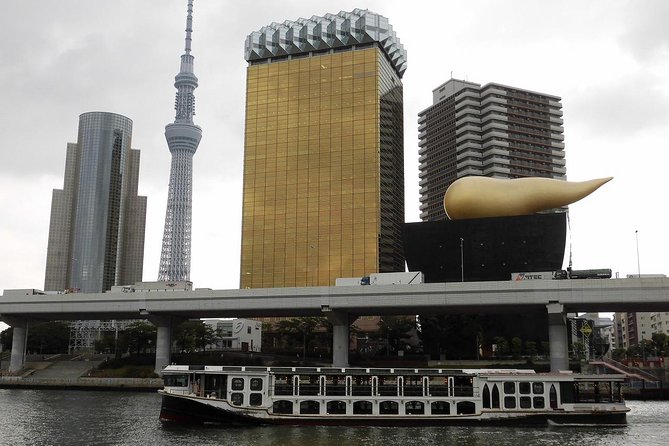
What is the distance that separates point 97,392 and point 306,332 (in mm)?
37765

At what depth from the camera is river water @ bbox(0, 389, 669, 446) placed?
4022cm

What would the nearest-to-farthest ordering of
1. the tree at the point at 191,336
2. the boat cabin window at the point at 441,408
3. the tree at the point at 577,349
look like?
the boat cabin window at the point at 441,408 < the tree at the point at 577,349 < the tree at the point at 191,336

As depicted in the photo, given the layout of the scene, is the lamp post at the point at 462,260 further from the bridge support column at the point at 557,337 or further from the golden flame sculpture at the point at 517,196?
the bridge support column at the point at 557,337

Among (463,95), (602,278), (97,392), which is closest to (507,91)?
(463,95)

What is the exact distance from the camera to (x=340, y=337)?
84250mm

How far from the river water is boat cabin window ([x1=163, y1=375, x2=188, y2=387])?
2.73 m

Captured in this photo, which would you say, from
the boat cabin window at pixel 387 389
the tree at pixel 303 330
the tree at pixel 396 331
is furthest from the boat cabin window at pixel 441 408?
the tree at pixel 303 330

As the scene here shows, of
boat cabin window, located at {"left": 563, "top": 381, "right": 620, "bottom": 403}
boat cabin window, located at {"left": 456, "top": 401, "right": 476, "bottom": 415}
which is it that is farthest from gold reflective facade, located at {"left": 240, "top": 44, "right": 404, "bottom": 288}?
boat cabin window, located at {"left": 456, "top": 401, "right": 476, "bottom": 415}

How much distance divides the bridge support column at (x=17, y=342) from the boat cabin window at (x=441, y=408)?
220ft

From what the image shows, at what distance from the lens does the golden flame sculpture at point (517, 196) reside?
8612cm

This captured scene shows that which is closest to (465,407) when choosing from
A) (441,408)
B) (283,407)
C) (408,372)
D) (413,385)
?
(441,408)

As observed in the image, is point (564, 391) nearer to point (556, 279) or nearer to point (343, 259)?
point (556, 279)

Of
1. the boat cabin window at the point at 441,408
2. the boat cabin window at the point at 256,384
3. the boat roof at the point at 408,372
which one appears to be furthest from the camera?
the boat cabin window at the point at 256,384

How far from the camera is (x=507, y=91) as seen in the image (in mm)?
198125
